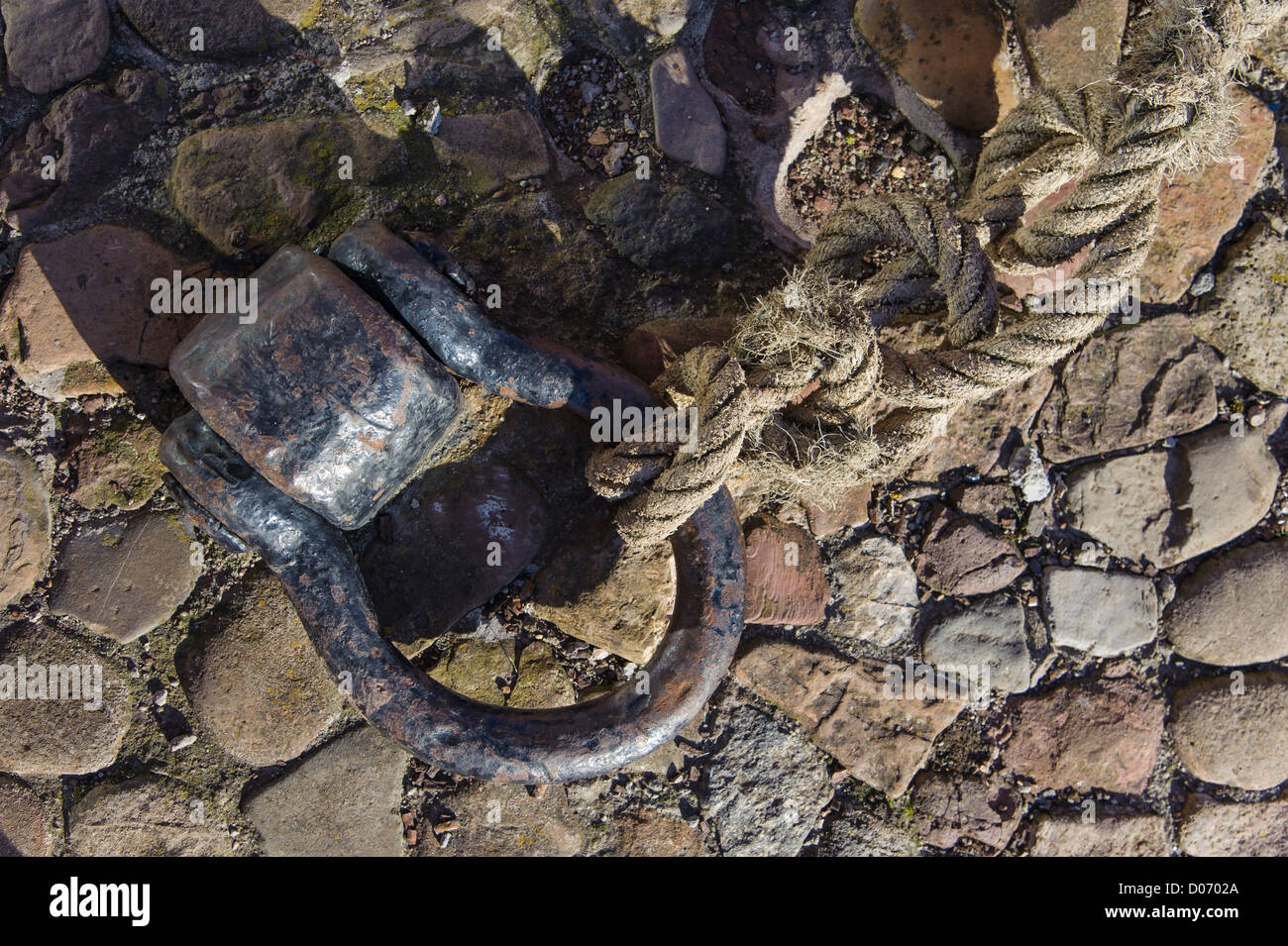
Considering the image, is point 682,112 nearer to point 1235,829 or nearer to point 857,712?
point 857,712

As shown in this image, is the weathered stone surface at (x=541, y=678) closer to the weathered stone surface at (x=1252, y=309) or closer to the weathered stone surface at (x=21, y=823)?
the weathered stone surface at (x=21, y=823)

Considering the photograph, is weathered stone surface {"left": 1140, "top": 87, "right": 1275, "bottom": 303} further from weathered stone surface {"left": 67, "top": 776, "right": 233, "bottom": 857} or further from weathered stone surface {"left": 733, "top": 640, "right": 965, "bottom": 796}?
weathered stone surface {"left": 67, "top": 776, "right": 233, "bottom": 857}

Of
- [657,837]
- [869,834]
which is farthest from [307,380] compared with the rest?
[869,834]

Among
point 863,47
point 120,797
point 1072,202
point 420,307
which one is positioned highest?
point 863,47

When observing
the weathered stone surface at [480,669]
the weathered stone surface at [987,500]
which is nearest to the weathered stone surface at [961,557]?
the weathered stone surface at [987,500]

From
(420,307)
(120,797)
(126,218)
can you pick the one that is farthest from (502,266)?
(120,797)

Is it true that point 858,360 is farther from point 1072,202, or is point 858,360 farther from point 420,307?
point 420,307
